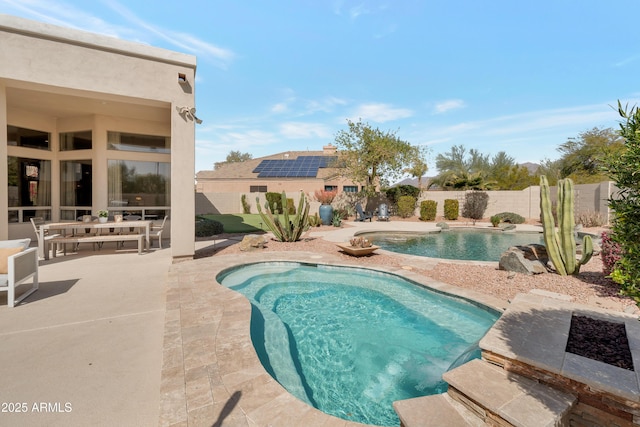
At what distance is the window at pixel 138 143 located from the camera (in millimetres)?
10570

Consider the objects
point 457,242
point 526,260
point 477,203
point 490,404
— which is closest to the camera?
point 490,404

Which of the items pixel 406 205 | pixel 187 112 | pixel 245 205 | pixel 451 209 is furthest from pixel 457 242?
pixel 245 205

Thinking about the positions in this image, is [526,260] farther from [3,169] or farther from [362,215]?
[362,215]

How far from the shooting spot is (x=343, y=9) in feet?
30.6

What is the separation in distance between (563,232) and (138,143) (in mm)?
13763

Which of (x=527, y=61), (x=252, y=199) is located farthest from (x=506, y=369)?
(x=252, y=199)

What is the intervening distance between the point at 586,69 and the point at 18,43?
1800 cm

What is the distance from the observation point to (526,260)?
6.48 m

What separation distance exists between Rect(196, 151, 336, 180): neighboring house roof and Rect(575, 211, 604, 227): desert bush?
778 inches

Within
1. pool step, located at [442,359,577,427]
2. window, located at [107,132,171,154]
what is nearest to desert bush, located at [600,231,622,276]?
pool step, located at [442,359,577,427]

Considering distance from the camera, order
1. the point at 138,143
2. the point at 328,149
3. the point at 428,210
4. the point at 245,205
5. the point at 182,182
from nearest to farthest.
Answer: the point at 182,182, the point at 138,143, the point at 428,210, the point at 245,205, the point at 328,149

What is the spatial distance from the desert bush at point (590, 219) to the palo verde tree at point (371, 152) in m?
10.4

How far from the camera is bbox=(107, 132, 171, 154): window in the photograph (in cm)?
1057

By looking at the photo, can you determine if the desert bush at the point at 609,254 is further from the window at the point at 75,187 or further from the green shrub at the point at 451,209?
the window at the point at 75,187
